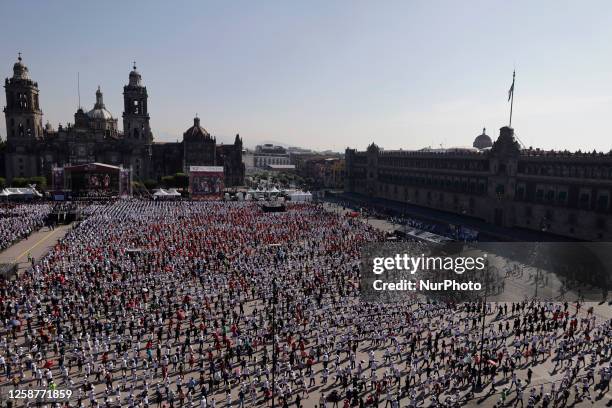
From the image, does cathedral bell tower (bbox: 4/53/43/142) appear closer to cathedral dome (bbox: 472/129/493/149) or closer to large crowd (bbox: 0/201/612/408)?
large crowd (bbox: 0/201/612/408)

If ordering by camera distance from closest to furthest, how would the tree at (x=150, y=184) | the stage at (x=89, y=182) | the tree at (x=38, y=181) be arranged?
the stage at (x=89, y=182) < the tree at (x=38, y=181) < the tree at (x=150, y=184)

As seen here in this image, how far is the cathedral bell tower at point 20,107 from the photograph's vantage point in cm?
9775

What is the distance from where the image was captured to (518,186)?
5872 cm

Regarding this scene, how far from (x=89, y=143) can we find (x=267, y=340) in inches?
3607

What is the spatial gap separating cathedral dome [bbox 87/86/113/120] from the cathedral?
50.7ft

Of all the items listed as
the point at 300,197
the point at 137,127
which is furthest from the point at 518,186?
the point at 137,127

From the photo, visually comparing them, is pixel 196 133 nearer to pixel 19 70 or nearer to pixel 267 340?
pixel 19 70

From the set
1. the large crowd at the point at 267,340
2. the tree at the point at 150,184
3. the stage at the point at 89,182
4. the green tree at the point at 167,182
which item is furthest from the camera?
the green tree at the point at 167,182

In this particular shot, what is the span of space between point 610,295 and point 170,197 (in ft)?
230

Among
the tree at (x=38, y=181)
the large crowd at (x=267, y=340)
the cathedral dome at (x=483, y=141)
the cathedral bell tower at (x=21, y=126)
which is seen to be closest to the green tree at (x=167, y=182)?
the tree at (x=38, y=181)

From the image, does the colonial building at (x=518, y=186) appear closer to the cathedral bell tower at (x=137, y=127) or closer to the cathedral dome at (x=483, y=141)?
the cathedral dome at (x=483, y=141)

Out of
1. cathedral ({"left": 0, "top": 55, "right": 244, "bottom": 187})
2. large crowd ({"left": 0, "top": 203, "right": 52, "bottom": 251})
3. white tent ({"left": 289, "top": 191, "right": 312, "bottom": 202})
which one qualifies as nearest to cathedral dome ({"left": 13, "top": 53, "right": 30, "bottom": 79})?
cathedral ({"left": 0, "top": 55, "right": 244, "bottom": 187})

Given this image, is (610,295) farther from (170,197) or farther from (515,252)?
(170,197)

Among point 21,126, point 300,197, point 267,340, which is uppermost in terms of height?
point 21,126
